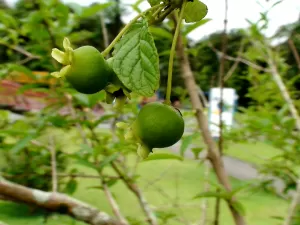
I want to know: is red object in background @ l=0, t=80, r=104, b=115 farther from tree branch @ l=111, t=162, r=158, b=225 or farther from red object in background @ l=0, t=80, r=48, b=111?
tree branch @ l=111, t=162, r=158, b=225

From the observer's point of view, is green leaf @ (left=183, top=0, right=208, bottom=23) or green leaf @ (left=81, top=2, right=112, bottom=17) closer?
green leaf @ (left=183, top=0, right=208, bottom=23)

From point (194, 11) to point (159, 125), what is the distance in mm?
109

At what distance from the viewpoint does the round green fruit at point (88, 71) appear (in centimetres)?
29

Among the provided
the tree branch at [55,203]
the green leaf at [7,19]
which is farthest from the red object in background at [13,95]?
the tree branch at [55,203]

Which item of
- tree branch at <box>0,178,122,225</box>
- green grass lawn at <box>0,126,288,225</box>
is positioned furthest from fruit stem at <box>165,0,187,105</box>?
green grass lawn at <box>0,126,288,225</box>

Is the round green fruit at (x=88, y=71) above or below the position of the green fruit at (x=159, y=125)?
above

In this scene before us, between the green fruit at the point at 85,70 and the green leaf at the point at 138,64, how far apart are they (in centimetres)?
2

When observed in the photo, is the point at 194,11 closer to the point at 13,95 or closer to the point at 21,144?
the point at 21,144

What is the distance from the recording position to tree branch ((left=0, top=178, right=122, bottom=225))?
36.1 inches

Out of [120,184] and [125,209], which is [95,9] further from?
[120,184]

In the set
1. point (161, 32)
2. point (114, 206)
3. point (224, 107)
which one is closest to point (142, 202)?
point (114, 206)

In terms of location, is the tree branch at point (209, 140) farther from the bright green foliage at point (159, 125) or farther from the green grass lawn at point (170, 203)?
the green grass lawn at point (170, 203)

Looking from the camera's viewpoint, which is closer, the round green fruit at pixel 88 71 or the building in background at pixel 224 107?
the round green fruit at pixel 88 71

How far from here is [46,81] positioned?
1360mm
